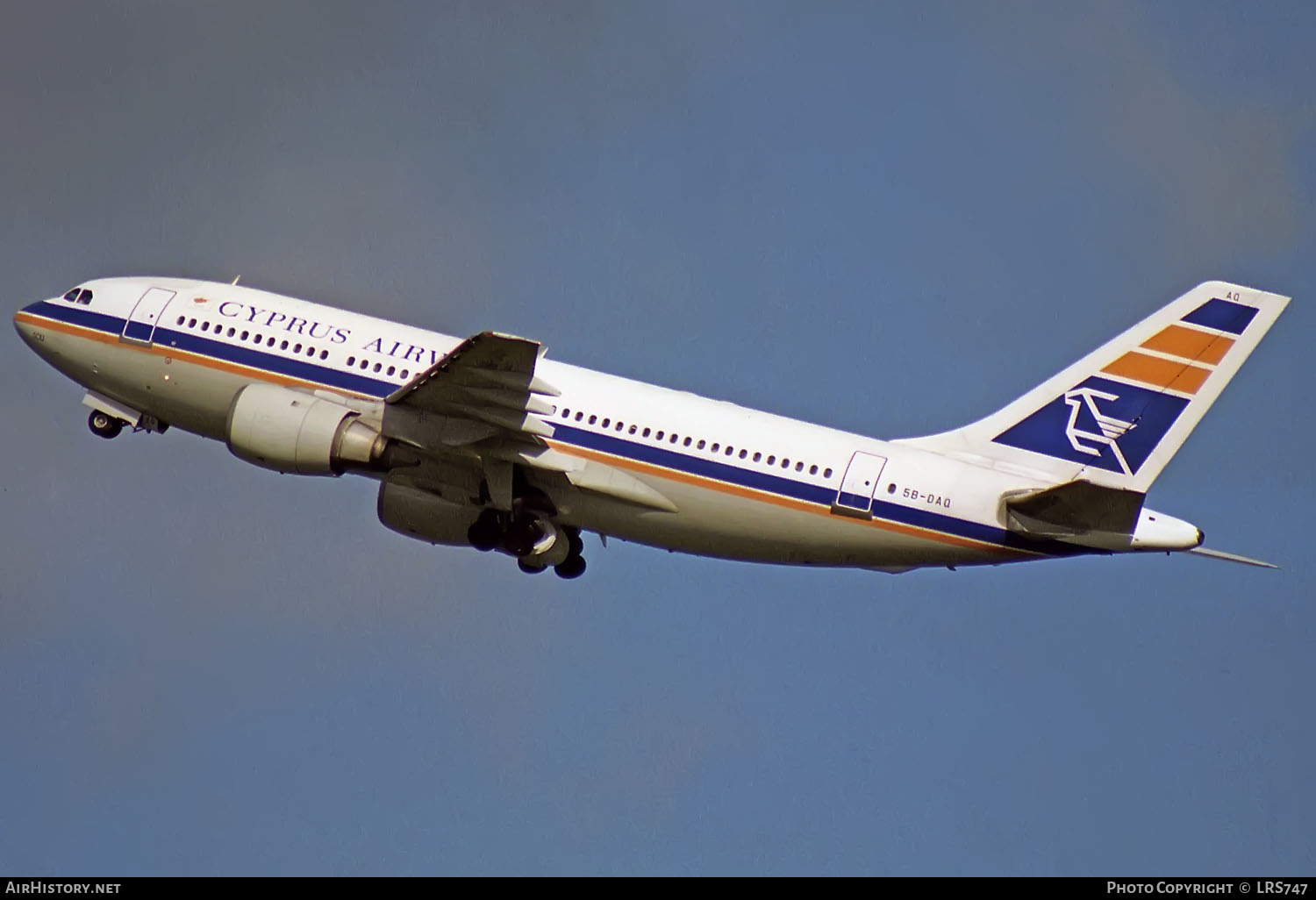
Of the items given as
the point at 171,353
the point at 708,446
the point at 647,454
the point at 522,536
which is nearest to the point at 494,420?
the point at 647,454

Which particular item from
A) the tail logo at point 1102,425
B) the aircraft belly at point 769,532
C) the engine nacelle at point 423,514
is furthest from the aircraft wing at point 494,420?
the tail logo at point 1102,425

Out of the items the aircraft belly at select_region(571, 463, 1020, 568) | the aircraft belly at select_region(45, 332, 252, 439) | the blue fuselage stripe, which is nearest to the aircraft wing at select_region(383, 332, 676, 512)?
the aircraft belly at select_region(571, 463, 1020, 568)

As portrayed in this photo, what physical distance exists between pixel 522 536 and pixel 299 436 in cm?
645

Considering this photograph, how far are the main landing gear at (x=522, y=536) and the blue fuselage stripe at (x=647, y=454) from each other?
2999 mm

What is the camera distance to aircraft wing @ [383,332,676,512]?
44.1 m

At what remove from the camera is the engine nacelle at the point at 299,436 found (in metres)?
45.1

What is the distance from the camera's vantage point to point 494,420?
45094 millimetres

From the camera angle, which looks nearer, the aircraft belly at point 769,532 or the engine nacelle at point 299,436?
the aircraft belly at point 769,532

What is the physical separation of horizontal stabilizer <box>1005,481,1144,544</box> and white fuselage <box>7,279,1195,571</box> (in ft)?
1.27

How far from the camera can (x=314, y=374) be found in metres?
47.6

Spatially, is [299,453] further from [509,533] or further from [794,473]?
[794,473]

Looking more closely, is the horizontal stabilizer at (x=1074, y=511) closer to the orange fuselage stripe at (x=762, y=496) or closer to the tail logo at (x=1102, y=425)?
the orange fuselage stripe at (x=762, y=496)

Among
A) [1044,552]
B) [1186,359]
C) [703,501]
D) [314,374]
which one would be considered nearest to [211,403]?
[314,374]
